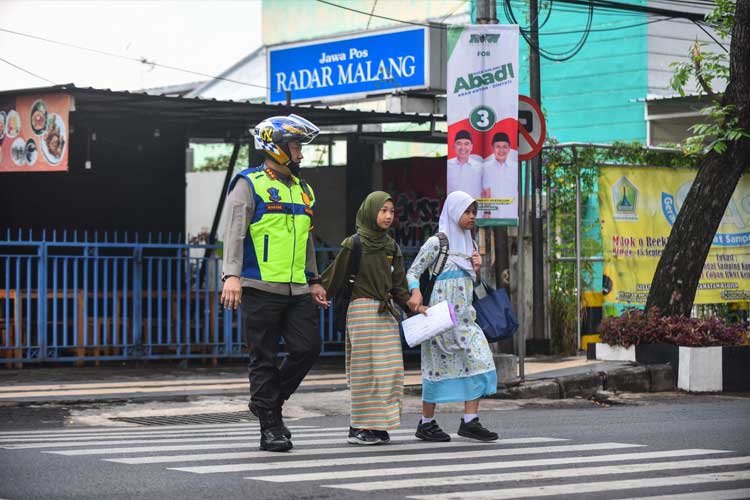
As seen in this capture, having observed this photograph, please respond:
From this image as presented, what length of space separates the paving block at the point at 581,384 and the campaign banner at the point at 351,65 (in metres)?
6.94

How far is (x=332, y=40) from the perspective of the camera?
2139cm

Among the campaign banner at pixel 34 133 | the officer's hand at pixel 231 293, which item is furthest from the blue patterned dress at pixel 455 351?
the campaign banner at pixel 34 133

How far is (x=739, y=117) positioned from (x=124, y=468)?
31.1ft

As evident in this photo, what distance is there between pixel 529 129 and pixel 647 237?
247 inches

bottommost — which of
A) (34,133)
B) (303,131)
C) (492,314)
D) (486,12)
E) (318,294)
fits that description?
(492,314)

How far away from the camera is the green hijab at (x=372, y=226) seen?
8.66m

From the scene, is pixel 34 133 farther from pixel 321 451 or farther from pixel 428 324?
pixel 321 451

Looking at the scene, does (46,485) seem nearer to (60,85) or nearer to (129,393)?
(129,393)

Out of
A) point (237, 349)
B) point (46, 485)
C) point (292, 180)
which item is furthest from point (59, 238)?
point (46, 485)

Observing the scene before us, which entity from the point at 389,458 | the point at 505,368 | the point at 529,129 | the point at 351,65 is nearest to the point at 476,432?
the point at 389,458

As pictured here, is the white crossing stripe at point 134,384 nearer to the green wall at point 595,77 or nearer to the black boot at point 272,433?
the black boot at point 272,433

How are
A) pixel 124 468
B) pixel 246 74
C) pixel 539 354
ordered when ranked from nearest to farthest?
pixel 124 468, pixel 539 354, pixel 246 74

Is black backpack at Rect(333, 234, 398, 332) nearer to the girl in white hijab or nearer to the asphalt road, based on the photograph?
the girl in white hijab

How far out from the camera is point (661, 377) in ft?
45.5
